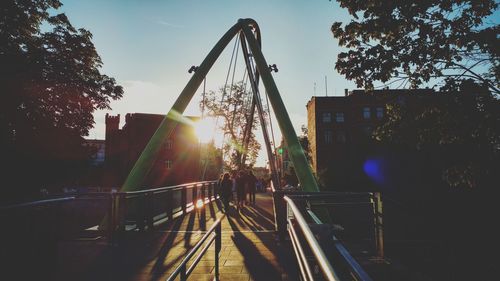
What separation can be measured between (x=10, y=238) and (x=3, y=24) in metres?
9.81

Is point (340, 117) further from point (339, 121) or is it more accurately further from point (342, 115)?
point (339, 121)

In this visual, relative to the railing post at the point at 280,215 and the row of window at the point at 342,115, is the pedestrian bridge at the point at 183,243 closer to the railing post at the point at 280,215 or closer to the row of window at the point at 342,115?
the railing post at the point at 280,215

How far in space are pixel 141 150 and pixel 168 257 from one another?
123 feet

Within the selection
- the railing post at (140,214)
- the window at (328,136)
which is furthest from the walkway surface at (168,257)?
Result: the window at (328,136)

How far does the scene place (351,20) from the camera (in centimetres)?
875

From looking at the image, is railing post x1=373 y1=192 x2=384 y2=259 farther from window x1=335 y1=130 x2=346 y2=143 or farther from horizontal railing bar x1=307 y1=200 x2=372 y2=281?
window x1=335 y1=130 x2=346 y2=143

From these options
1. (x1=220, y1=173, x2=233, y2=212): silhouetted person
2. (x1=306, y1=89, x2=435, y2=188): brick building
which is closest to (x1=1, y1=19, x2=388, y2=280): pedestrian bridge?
(x1=220, y1=173, x2=233, y2=212): silhouetted person

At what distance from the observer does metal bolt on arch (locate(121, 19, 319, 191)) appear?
9.66 metres

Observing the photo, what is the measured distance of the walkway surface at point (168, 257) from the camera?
4.55 m

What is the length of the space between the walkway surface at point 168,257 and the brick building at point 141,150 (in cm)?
3240

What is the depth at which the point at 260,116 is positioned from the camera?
516 inches

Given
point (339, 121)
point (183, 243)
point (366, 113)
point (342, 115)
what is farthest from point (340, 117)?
point (183, 243)

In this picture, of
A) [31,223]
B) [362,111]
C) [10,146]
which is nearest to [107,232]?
[31,223]

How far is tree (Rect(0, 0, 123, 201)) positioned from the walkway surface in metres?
6.63
